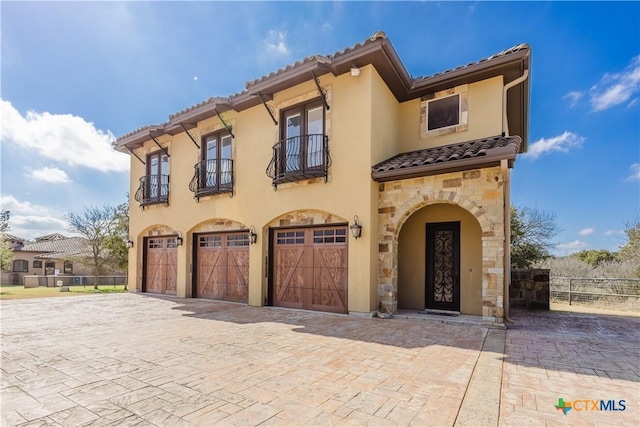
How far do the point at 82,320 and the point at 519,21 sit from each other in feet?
46.6

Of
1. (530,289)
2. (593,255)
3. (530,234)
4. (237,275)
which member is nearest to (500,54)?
(530,289)

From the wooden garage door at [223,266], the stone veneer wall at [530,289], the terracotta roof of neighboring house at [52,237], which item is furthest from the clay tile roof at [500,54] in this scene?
the terracotta roof of neighboring house at [52,237]

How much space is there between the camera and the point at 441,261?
884 centimetres

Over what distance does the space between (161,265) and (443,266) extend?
11188mm

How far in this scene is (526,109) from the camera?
9.77 meters

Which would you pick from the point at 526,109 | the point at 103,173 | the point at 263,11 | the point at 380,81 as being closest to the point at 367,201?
the point at 380,81

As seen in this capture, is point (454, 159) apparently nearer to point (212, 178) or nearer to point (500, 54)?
point (500, 54)

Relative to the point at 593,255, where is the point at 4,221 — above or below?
above

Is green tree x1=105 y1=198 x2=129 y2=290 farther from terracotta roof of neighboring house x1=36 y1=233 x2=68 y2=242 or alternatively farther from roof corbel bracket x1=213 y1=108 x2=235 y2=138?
terracotta roof of neighboring house x1=36 y1=233 x2=68 y2=242

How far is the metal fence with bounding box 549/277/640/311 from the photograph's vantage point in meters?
10.8

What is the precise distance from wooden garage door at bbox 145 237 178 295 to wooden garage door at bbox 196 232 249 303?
1687mm

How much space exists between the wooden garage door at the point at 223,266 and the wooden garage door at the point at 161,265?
5.53 ft

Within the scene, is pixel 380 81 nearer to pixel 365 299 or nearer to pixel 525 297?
pixel 365 299

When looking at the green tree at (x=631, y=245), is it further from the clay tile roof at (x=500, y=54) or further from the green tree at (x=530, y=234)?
the clay tile roof at (x=500, y=54)
